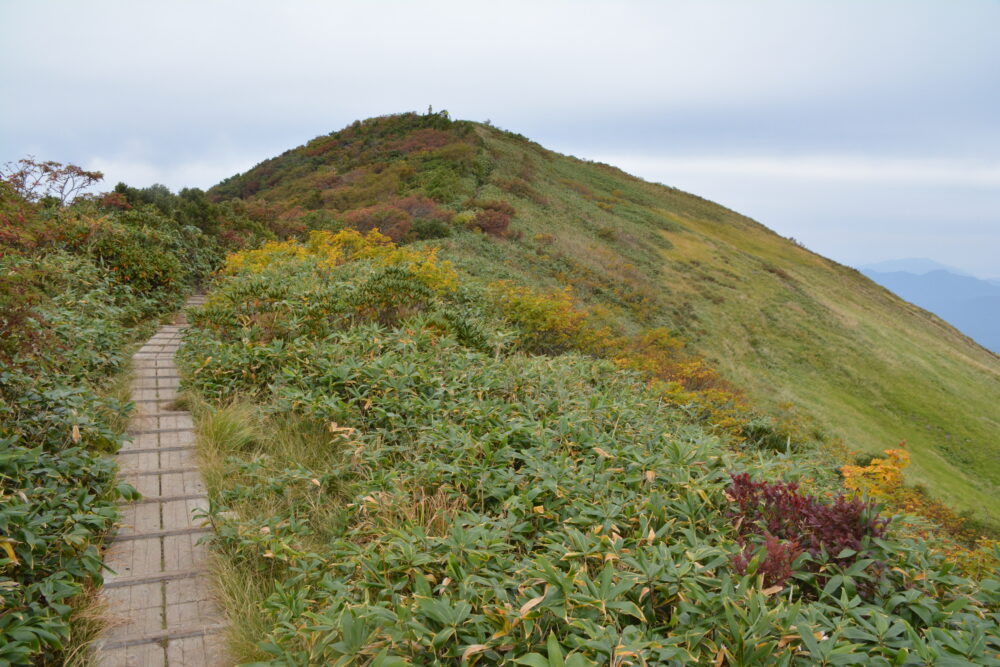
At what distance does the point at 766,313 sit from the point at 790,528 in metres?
20.5

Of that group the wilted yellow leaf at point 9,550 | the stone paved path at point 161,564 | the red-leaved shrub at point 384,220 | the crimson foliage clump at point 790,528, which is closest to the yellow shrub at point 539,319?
the stone paved path at point 161,564

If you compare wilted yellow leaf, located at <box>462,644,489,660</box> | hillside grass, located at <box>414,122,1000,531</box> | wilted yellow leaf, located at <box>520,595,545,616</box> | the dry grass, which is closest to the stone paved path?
the dry grass

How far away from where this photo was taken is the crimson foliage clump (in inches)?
93.7

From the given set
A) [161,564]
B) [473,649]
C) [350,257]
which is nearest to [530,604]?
[473,649]

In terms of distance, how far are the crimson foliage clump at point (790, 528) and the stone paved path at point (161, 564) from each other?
2.33m

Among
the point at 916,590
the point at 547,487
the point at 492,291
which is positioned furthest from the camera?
the point at 492,291

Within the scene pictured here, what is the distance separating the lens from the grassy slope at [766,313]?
1444cm

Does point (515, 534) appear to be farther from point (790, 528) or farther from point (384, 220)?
point (384, 220)

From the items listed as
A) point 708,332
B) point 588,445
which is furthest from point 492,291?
point 708,332

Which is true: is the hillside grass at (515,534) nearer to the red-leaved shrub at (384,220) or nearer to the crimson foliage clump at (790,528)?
the crimson foliage clump at (790,528)

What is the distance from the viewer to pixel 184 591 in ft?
9.27

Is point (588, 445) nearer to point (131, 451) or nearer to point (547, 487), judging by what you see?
point (547, 487)

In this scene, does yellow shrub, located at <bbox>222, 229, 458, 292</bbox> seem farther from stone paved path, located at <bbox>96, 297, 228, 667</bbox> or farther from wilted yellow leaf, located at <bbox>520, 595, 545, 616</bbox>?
wilted yellow leaf, located at <bbox>520, 595, 545, 616</bbox>

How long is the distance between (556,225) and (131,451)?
18.2m
